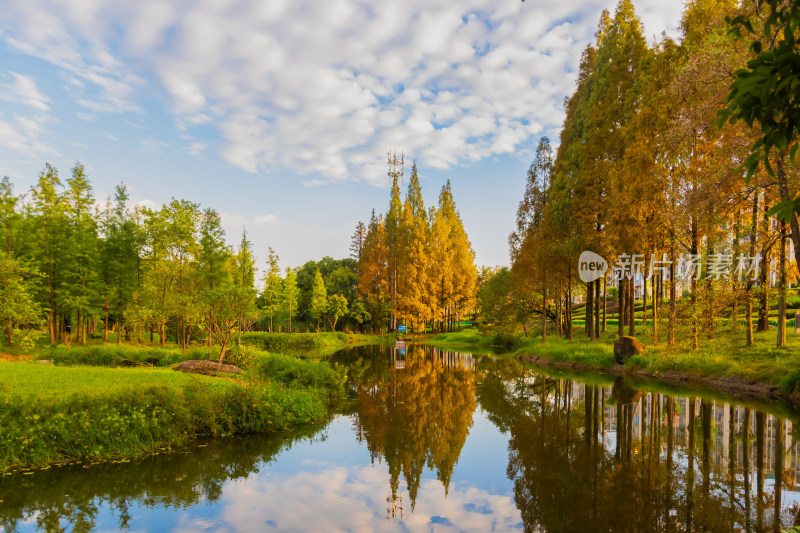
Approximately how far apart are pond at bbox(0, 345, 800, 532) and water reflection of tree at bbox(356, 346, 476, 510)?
0.20ft

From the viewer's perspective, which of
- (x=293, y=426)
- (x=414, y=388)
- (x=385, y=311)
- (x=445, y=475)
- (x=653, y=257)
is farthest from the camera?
(x=385, y=311)

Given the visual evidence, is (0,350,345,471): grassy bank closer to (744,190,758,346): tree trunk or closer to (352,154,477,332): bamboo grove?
(744,190,758,346): tree trunk

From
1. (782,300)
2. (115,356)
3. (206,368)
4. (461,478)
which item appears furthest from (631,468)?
(115,356)

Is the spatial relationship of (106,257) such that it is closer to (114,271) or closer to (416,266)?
(114,271)

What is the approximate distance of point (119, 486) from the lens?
7.30 metres

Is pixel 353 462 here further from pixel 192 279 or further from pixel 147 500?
pixel 192 279

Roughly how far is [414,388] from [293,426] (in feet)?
22.4

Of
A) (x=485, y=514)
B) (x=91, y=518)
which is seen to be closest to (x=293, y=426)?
(x=91, y=518)

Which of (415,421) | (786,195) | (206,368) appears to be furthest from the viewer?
(206,368)

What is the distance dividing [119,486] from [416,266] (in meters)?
43.1

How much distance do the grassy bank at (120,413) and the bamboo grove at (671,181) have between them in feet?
43.3

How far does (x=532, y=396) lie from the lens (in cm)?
1577

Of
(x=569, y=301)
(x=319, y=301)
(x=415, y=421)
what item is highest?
(x=569, y=301)

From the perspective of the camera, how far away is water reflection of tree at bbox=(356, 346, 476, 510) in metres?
8.78
